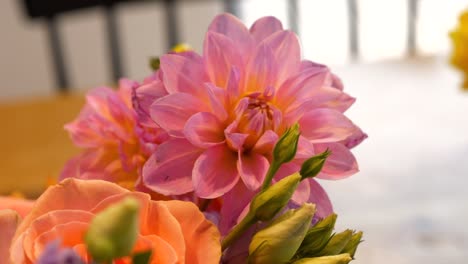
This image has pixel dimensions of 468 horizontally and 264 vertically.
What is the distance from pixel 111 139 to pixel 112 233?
0.68 ft

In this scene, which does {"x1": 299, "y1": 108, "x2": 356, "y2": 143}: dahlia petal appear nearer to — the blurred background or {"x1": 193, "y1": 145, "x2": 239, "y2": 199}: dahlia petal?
{"x1": 193, "y1": 145, "x2": 239, "y2": 199}: dahlia petal

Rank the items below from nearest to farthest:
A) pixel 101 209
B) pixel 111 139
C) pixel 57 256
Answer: pixel 57 256, pixel 101 209, pixel 111 139

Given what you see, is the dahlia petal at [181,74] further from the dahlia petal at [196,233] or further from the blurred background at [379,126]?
the blurred background at [379,126]

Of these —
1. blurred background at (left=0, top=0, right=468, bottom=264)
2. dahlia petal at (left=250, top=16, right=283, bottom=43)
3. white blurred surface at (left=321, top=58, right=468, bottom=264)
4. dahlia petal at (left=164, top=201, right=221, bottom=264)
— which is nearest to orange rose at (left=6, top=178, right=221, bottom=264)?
dahlia petal at (left=164, top=201, right=221, bottom=264)

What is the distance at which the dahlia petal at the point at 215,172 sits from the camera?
1.07ft

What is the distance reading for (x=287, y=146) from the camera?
31 centimetres

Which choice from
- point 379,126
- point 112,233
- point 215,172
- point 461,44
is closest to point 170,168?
point 215,172

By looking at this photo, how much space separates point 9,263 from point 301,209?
0.11 meters

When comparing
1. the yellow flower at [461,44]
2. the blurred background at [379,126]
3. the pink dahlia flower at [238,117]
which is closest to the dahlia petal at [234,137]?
the pink dahlia flower at [238,117]

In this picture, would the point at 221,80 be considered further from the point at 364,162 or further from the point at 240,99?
the point at 364,162

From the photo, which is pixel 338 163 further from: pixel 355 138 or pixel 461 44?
pixel 461 44

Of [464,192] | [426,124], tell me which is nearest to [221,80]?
[464,192]

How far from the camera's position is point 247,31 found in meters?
0.37

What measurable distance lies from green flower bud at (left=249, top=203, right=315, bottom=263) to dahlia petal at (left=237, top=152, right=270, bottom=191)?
3cm
